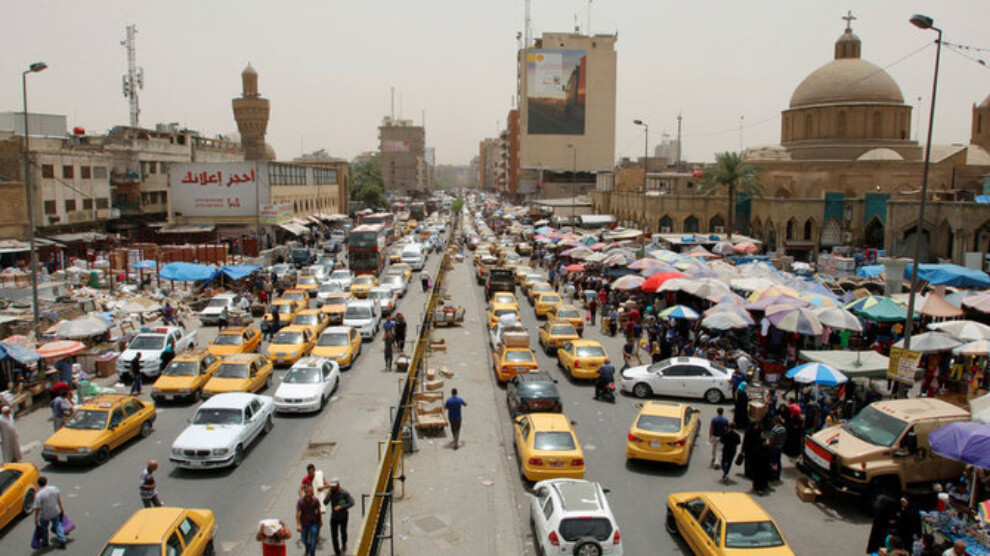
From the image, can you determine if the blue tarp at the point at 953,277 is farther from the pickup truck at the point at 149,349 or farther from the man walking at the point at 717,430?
the pickup truck at the point at 149,349

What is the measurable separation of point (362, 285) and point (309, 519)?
2580 cm

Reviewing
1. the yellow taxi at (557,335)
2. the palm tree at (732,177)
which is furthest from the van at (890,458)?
the palm tree at (732,177)

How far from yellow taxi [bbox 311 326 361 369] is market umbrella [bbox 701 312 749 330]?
11252 millimetres

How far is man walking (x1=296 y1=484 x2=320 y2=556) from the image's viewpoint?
10.9 m

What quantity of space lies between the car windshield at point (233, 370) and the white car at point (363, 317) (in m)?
8.16

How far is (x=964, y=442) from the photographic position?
11.6 m

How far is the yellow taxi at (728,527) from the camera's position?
9.88m

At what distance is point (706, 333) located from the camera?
25.7 meters

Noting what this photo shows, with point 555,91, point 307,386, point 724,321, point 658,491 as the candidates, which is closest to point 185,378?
point 307,386

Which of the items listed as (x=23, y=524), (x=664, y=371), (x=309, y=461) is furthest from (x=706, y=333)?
(x=23, y=524)

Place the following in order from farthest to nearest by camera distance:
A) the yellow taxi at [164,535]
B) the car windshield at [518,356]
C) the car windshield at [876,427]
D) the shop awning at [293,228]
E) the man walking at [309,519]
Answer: the shop awning at [293,228] → the car windshield at [518,356] → the car windshield at [876,427] → the man walking at [309,519] → the yellow taxi at [164,535]

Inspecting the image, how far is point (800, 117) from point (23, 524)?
63360mm

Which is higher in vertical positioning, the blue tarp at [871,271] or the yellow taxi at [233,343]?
the blue tarp at [871,271]

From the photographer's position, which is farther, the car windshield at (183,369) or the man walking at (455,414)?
the car windshield at (183,369)
